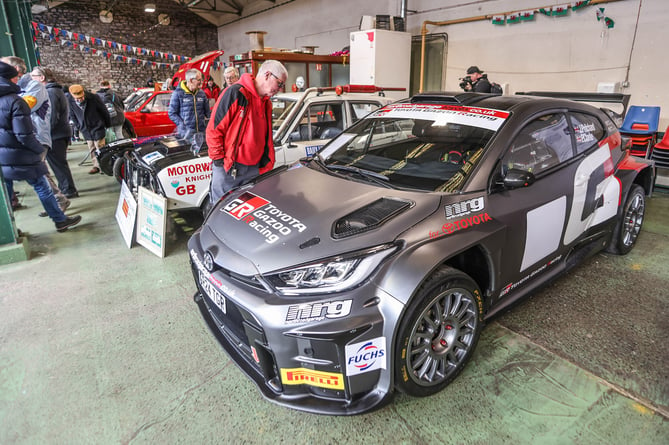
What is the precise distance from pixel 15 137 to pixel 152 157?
1.27 meters

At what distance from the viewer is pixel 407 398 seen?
201 cm

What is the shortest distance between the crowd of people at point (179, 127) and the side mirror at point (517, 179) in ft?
5.90

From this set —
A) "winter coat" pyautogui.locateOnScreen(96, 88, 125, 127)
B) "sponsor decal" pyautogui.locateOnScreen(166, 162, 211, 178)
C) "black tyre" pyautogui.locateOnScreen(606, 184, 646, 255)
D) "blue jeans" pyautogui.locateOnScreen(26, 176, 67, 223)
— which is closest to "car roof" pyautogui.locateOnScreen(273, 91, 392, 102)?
"sponsor decal" pyautogui.locateOnScreen(166, 162, 211, 178)

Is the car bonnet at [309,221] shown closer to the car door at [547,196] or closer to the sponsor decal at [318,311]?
the sponsor decal at [318,311]

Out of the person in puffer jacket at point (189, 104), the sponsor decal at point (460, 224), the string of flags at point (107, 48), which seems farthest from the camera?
the string of flags at point (107, 48)

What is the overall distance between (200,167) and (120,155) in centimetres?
248

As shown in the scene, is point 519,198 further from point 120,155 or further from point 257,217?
point 120,155

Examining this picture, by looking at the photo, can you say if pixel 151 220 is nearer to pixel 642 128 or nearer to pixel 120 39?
pixel 642 128

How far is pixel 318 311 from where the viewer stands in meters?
1.63

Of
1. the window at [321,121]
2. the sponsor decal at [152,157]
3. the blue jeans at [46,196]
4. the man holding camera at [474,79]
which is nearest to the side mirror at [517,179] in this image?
the window at [321,121]

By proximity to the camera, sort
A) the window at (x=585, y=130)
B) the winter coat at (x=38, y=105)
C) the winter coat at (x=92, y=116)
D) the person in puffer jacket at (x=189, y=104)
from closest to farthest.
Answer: the window at (x=585, y=130)
the winter coat at (x=38, y=105)
the person in puffer jacket at (x=189, y=104)
the winter coat at (x=92, y=116)

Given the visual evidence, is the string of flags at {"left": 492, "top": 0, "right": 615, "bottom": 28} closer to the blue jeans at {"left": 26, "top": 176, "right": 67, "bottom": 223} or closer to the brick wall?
the blue jeans at {"left": 26, "top": 176, "right": 67, "bottom": 223}

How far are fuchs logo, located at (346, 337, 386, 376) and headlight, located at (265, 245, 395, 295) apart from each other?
267 millimetres

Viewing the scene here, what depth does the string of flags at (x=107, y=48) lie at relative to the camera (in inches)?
623
